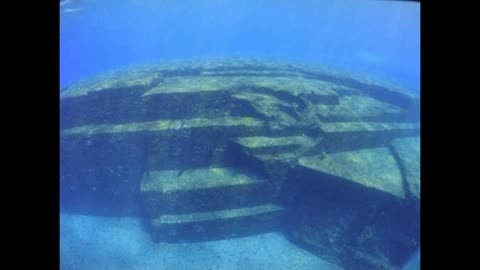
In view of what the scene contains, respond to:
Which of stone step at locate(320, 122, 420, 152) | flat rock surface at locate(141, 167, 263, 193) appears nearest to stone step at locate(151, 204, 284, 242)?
flat rock surface at locate(141, 167, 263, 193)

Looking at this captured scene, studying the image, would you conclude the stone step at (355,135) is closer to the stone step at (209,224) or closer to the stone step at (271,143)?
the stone step at (271,143)

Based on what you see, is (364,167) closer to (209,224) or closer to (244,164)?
(244,164)

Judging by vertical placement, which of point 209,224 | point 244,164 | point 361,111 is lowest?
point 209,224

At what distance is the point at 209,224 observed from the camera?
1053cm

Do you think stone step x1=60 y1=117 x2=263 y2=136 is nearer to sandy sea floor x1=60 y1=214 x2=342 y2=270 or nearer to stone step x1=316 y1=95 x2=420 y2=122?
stone step x1=316 y1=95 x2=420 y2=122

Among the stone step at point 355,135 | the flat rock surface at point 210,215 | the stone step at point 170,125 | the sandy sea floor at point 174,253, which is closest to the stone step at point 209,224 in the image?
the flat rock surface at point 210,215

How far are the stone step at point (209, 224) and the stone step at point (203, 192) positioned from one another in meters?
0.25

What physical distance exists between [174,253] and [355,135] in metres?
7.93

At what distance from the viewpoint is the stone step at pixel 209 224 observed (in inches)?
412

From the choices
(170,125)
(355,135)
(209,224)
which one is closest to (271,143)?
(355,135)

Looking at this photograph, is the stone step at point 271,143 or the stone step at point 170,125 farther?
the stone step at point 170,125

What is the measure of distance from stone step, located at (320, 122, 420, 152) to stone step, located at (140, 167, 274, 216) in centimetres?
315

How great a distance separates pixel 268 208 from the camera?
36.6ft

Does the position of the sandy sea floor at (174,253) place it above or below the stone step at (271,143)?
below
